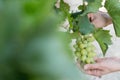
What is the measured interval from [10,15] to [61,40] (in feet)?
0.06

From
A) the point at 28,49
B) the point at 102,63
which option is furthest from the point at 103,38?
the point at 28,49

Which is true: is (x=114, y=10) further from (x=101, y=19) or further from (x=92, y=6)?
(x=101, y=19)

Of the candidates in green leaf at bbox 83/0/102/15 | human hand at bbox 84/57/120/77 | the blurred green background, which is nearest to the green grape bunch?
green leaf at bbox 83/0/102/15

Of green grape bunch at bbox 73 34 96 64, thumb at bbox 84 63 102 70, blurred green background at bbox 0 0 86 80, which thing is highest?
blurred green background at bbox 0 0 86 80

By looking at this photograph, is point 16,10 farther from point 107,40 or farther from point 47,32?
point 107,40

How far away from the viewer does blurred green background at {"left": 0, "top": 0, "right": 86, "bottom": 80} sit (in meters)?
0.08

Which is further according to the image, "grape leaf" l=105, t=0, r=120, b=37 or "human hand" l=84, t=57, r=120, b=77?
"human hand" l=84, t=57, r=120, b=77

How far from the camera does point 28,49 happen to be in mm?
83

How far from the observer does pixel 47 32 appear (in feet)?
0.28

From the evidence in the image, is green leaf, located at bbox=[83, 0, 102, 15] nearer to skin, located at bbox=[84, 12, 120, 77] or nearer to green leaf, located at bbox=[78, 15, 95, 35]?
green leaf, located at bbox=[78, 15, 95, 35]

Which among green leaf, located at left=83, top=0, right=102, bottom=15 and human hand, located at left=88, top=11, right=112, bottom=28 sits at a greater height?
green leaf, located at left=83, top=0, right=102, bottom=15

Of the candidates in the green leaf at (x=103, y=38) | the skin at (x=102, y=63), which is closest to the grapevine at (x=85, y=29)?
the green leaf at (x=103, y=38)

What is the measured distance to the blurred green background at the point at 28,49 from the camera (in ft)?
0.27

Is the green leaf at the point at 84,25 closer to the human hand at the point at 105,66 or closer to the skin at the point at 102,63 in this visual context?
the skin at the point at 102,63
